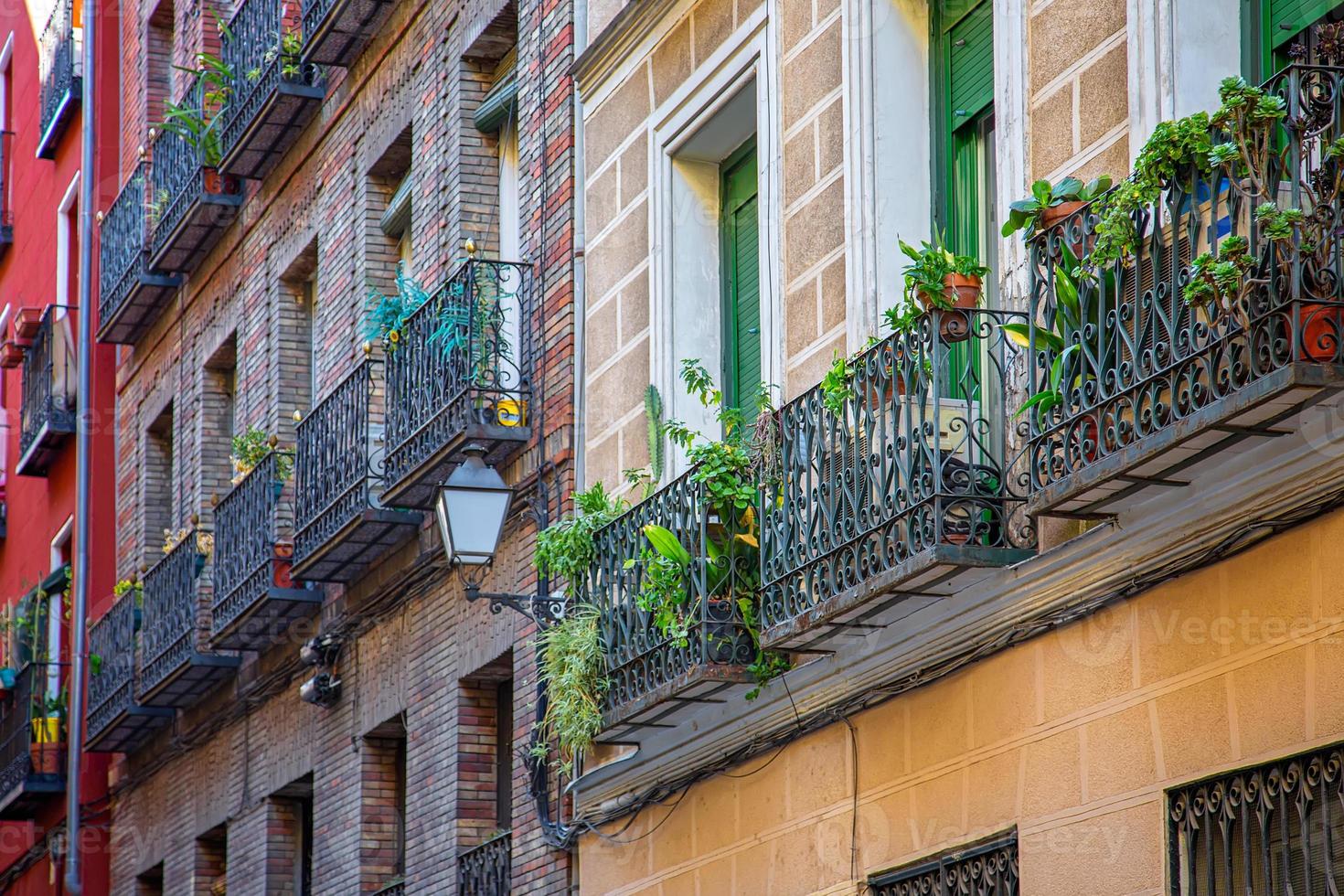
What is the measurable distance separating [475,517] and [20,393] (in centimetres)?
1861

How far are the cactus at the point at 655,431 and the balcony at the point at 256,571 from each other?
5500 millimetres

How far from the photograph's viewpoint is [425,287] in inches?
672

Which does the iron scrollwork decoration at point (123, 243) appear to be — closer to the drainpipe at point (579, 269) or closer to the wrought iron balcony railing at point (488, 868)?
the drainpipe at point (579, 269)

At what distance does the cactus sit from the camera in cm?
1342

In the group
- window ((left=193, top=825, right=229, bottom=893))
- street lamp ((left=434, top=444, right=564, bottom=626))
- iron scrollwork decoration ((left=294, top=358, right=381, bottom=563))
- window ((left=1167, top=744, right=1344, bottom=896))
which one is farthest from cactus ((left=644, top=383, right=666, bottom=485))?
window ((left=193, top=825, right=229, bottom=893))

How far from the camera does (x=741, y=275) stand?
1377 centimetres

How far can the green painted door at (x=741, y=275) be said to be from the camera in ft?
44.4

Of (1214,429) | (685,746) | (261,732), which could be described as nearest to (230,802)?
(261,732)

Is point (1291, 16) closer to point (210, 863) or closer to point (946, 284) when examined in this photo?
point (946, 284)

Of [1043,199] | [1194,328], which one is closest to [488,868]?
[1043,199]

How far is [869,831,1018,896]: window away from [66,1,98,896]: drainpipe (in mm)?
15668

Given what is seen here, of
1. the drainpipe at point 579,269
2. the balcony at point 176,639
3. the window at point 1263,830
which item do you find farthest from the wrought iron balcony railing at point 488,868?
the window at point 1263,830

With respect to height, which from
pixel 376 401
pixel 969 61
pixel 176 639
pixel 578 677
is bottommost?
pixel 578 677

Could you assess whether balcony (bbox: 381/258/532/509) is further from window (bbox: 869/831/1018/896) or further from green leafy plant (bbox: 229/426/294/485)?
window (bbox: 869/831/1018/896)
